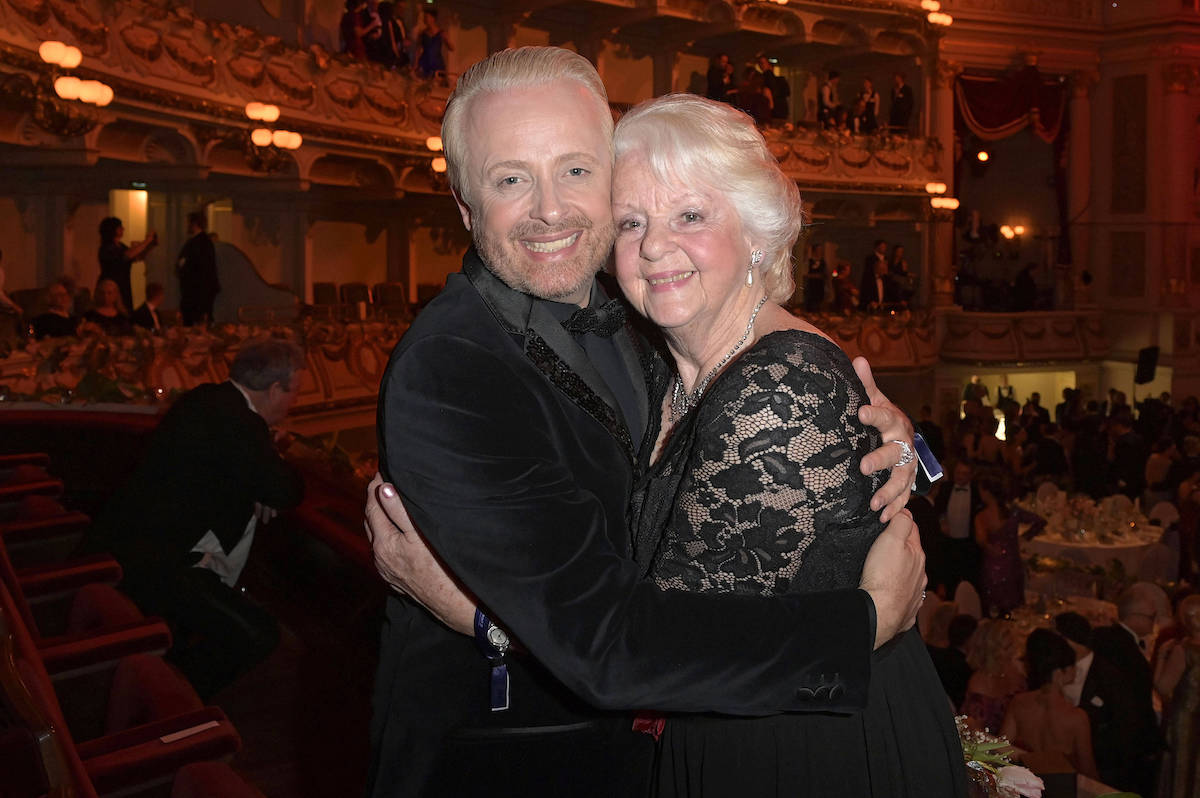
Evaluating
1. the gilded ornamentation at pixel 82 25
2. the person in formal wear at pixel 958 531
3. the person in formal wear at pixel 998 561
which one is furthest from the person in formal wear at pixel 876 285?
the gilded ornamentation at pixel 82 25

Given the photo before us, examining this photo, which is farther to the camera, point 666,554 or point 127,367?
point 127,367

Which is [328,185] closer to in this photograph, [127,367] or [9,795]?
[127,367]

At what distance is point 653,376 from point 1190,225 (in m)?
23.4

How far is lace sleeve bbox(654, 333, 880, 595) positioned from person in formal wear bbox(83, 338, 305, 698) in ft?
9.57

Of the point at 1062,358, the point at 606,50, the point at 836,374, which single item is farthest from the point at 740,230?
the point at 1062,358

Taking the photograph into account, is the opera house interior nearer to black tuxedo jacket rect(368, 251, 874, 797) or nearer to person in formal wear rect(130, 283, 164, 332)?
person in formal wear rect(130, 283, 164, 332)

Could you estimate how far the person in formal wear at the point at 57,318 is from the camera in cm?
923

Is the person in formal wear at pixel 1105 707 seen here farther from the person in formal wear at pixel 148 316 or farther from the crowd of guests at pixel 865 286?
the crowd of guests at pixel 865 286

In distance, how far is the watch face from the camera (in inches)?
80.1

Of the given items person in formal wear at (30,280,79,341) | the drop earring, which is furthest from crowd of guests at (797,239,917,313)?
the drop earring

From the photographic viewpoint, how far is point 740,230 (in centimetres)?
211

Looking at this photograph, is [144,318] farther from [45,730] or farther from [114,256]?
[45,730]

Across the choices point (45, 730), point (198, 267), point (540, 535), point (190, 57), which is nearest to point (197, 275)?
point (198, 267)

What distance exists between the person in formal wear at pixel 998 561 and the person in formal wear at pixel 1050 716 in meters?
2.49
